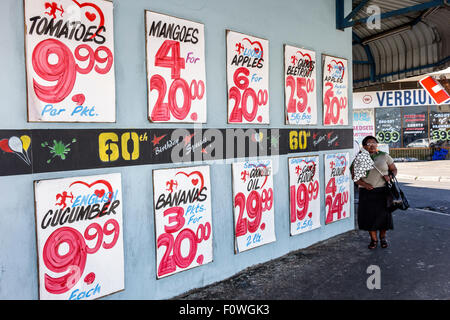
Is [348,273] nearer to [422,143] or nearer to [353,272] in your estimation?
[353,272]

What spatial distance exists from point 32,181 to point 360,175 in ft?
15.8

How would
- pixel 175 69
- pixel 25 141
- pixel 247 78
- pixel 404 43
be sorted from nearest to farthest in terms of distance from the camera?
pixel 25 141 → pixel 175 69 → pixel 247 78 → pixel 404 43

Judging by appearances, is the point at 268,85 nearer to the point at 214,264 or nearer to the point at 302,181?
the point at 302,181

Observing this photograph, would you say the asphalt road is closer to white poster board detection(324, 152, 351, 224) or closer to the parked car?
white poster board detection(324, 152, 351, 224)

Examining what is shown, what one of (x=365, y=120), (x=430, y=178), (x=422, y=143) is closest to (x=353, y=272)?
(x=430, y=178)

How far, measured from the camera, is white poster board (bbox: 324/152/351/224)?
696 centimetres

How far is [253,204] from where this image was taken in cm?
551

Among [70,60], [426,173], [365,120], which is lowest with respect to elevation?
[426,173]

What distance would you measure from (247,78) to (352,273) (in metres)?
3.11

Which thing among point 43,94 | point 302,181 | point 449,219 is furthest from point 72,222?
point 449,219

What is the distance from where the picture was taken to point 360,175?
6.16 meters

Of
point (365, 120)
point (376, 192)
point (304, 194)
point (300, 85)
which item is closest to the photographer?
point (376, 192)

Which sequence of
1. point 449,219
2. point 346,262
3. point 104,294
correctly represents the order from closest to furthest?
point 104,294, point 346,262, point 449,219

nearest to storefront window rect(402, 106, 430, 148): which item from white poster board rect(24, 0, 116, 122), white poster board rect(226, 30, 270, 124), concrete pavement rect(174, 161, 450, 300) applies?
concrete pavement rect(174, 161, 450, 300)
